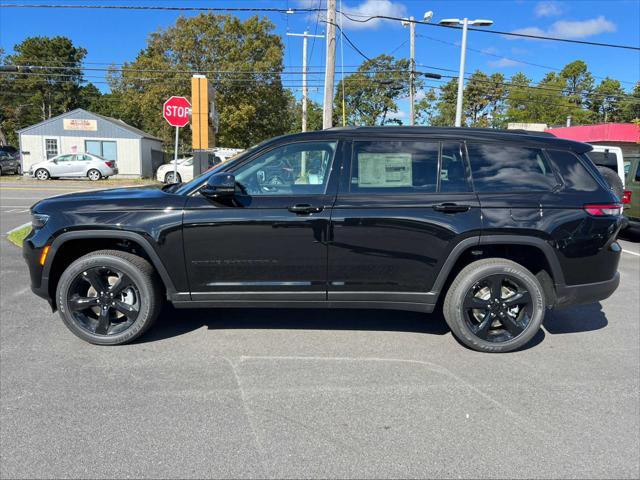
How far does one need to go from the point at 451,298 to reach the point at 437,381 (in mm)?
774

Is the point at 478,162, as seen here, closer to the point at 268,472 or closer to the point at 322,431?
the point at 322,431

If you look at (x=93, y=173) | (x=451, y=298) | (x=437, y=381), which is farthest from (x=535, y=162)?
(x=93, y=173)

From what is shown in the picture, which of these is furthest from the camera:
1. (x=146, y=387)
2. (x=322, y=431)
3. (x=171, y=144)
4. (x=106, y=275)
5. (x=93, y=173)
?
(x=171, y=144)

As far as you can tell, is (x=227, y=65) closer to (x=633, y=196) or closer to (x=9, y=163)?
(x=9, y=163)

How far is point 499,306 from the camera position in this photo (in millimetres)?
3961

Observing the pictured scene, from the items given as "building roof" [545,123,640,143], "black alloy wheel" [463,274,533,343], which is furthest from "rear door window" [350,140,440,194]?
"building roof" [545,123,640,143]

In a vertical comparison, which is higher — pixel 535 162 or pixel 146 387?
pixel 535 162

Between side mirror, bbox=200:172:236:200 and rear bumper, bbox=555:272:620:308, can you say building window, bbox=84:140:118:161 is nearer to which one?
side mirror, bbox=200:172:236:200

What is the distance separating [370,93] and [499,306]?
1789 inches

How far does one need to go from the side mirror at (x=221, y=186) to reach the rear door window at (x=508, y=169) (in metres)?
2.00

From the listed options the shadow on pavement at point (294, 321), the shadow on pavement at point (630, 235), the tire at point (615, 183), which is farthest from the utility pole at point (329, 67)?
the shadow on pavement at point (294, 321)

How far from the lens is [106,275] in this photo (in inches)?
157

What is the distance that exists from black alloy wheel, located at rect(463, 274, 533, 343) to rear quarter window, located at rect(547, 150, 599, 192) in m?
0.94

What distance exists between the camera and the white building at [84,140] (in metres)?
28.7
